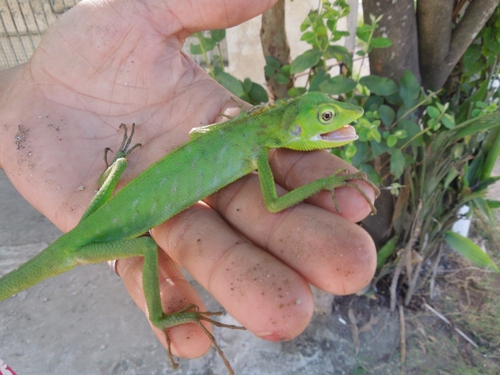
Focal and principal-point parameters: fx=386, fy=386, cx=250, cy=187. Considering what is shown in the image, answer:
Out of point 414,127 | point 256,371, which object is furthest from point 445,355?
point 414,127

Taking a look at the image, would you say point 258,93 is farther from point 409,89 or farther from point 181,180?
point 181,180

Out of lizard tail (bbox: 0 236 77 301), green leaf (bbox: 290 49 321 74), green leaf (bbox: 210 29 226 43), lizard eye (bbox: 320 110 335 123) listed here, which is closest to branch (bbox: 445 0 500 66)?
green leaf (bbox: 290 49 321 74)

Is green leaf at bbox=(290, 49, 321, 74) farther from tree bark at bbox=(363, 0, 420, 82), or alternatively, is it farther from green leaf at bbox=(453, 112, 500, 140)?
green leaf at bbox=(453, 112, 500, 140)

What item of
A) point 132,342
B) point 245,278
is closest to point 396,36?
point 245,278

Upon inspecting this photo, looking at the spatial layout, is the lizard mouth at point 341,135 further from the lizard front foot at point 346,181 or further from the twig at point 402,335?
the twig at point 402,335

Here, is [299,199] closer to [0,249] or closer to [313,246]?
[313,246]

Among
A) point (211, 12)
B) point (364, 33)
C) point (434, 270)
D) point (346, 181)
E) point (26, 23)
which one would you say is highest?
point (211, 12)
